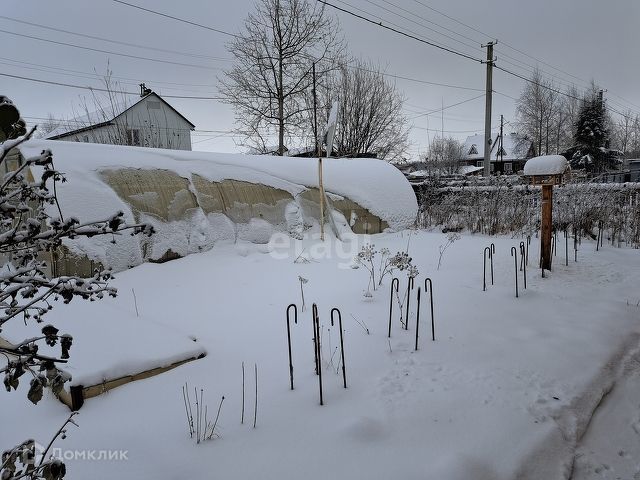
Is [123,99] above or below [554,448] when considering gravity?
above

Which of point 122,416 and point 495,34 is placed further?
point 495,34

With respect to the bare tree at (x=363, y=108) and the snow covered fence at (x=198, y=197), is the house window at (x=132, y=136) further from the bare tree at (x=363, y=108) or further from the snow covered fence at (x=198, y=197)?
the bare tree at (x=363, y=108)

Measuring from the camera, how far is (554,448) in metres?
2.07

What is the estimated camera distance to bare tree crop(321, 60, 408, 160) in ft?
61.1

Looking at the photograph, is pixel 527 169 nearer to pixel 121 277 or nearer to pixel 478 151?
pixel 121 277

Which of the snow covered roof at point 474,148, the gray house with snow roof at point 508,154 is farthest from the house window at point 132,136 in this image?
the snow covered roof at point 474,148

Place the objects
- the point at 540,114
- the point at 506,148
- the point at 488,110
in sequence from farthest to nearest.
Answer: the point at 506,148 → the point at 540,114 → the point at 488,110

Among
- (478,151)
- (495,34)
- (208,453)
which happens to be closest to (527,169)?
(208,453)

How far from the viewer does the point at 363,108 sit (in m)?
18.8

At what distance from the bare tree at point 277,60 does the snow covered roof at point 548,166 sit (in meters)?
12.9

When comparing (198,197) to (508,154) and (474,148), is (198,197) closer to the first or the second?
(508,154)

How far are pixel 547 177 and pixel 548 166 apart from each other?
6.7 inches

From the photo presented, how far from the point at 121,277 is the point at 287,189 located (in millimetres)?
3322

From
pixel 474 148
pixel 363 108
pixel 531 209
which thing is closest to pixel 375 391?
pixel 531 209
